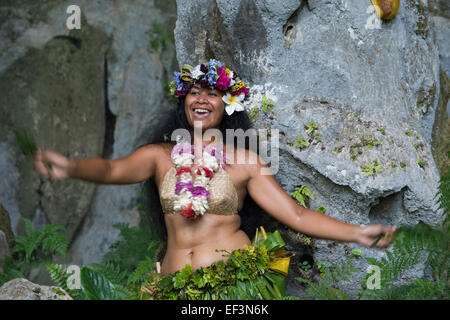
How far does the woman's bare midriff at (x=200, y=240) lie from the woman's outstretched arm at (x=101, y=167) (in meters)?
0.35

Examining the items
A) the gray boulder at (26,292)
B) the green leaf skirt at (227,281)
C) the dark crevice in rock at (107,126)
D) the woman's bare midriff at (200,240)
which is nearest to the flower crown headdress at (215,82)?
the woman's bare midriff at (200,240)

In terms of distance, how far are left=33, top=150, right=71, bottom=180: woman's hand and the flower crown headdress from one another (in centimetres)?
97

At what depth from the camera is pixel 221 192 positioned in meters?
3.04

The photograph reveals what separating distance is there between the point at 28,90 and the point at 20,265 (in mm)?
1814

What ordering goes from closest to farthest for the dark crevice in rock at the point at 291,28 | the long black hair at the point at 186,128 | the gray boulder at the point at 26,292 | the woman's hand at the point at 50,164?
the gray boulder at the point at 26,292, the woman's hand at the point at 50,164, the long black hair at the point at 186,128, the dark crevice in rock at the point at 291,28

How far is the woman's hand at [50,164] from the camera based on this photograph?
2549 mm

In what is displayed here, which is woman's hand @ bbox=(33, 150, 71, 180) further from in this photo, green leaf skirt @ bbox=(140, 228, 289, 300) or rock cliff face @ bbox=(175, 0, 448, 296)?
rock cliff face @ bbox=(175, 0, 448, 296)

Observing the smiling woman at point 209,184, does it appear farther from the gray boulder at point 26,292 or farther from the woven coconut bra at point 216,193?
the gray boulder at point 26,292

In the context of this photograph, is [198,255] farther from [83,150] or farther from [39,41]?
[39,41]

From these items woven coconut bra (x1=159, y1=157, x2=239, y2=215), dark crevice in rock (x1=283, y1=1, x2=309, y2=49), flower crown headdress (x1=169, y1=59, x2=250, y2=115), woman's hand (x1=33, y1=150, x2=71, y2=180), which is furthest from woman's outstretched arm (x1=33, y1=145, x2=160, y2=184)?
dark crevice in rock (x1=283, y1=1, x2=309, y2=49)

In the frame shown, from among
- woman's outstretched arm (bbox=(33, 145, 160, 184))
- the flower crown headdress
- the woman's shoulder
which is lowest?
woman's outstretched arm (bbox=(33, 145, 160, 184))

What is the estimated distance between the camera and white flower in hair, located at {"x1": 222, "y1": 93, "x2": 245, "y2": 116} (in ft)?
10.7
